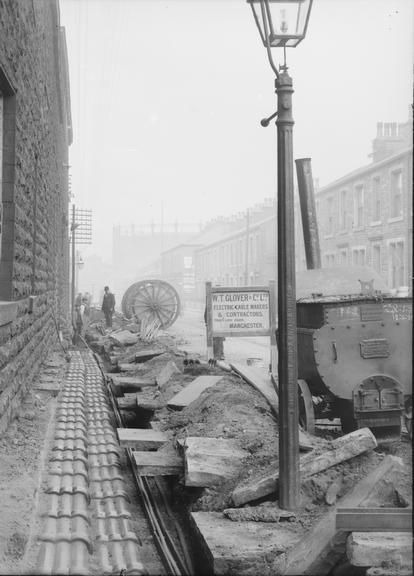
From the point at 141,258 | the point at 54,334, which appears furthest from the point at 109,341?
the point at 141,258

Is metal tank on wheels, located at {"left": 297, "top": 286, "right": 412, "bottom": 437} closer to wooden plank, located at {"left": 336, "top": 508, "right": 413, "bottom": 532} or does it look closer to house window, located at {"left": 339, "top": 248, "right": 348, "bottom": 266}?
wooden plank, located at {"left": 336, "top": 508, "right": 413, "bottom": 532}

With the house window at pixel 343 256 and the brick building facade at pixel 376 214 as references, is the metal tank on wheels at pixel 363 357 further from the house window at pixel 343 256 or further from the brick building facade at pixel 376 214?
the house window at pixel 343 256

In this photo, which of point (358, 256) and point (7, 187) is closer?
point (7, 187)

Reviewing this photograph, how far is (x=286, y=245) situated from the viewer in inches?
163

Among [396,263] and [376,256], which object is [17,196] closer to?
[396,263]

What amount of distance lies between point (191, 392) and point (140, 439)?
1889 mm

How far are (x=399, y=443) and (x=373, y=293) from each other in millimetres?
1625

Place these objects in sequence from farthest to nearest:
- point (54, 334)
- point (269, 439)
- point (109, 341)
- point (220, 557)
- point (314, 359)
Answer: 1. point (109, 341)
2. point (54, 334)
3. point (314, 359)
4. point (269, 439)
5. point (220, 557)

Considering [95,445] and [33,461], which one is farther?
[95,445]

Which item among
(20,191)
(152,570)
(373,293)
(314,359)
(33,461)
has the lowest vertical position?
(152,570)

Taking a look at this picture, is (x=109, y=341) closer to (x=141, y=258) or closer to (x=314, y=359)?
(x=314, y=359)

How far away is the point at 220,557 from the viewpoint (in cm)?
353

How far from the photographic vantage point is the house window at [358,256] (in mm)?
26361

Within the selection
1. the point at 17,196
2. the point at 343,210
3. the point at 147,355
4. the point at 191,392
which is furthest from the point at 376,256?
the point at 17,196
